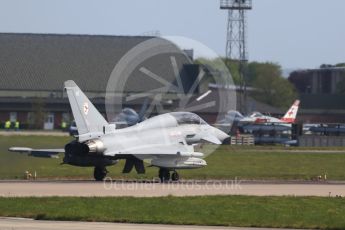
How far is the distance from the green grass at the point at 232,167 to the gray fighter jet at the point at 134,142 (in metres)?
1.85

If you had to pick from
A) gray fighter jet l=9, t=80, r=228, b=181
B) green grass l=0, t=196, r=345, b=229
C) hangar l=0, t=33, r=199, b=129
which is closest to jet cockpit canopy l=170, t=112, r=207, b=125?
gray fighter jet l=9, t=80, r=228, b=181

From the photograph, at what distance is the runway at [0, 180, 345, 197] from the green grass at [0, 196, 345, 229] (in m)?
2.94

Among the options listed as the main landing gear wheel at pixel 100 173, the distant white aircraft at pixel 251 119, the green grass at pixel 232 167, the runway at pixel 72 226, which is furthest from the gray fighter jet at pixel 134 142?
the distant white aircraft at pixel 251 119

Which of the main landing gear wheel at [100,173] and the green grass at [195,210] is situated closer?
the green grass at [195,210]

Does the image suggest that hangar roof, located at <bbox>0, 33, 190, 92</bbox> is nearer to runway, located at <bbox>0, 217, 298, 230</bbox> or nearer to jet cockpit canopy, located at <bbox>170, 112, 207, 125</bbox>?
jet cockpit canopy, located at <bbox>170, 112, 207, 125</bbox>

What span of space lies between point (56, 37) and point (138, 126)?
91.2m

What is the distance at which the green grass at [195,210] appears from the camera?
93.1 ft

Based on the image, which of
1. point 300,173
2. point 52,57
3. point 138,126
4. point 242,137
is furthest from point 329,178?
point 52,57

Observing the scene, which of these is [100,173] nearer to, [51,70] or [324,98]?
[51,70]

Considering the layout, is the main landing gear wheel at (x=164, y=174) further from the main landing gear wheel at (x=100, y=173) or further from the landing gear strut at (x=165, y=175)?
the main landing gear wheel at (x=100, y=173)

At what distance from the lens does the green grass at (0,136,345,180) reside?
Answer: 157ft

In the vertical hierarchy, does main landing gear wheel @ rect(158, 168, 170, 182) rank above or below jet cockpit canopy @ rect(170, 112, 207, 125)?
below

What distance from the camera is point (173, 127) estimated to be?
4528 centimetres

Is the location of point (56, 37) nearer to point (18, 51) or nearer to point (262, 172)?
point (18, 51)
